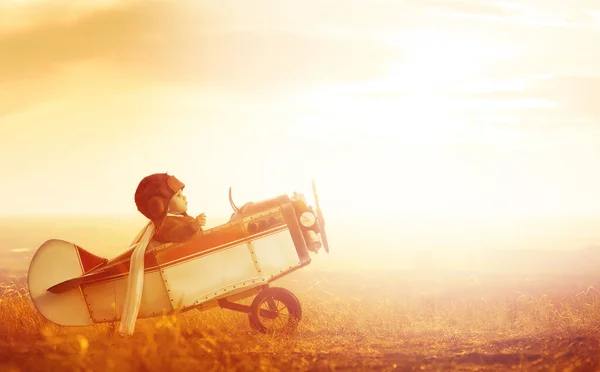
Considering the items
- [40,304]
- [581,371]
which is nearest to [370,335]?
[581,371]

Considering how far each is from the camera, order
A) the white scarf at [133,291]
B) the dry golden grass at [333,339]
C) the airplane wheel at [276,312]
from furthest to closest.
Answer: the airplane wheel at [276,312] → the white scarf at [133,291] → the dry golden grass at [333,339]

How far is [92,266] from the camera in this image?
954cm

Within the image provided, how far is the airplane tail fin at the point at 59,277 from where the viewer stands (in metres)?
9.30

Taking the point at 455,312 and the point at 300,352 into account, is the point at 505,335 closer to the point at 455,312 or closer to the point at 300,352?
the point at 455,312

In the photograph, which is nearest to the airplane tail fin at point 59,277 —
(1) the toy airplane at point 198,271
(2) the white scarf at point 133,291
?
(1) the toy airplane at point 198,271

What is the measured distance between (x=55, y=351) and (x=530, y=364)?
6.49 m

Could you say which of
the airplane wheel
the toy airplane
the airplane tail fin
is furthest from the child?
the airplane wheel

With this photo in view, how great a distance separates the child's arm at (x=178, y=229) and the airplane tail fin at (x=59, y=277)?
1.15 metres

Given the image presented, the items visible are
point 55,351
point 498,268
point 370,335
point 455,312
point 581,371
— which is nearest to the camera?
point 581,371

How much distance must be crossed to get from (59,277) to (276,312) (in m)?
3.36

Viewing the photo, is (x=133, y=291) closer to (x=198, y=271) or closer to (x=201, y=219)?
(x=198, y=271)

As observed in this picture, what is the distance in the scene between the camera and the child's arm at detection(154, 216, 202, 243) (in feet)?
29.9

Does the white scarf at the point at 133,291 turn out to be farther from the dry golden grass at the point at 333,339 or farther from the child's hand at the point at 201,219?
the child's hand at the point at 201,219

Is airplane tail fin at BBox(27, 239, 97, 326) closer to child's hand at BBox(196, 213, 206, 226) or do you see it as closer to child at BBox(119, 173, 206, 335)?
child at BBox(119, 173, 206, 335)
